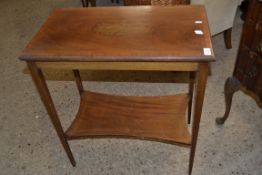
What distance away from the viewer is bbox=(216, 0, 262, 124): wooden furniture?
0.94 meters

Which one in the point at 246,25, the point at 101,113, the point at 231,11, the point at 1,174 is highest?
the point at 246,25

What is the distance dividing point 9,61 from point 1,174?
1.06 meters

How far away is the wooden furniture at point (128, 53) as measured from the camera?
801mm

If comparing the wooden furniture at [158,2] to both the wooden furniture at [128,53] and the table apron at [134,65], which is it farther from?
the table apron at [134,65]

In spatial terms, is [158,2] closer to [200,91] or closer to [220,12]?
[220,12]

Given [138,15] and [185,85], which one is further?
[185,85]

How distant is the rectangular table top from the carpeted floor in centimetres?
68

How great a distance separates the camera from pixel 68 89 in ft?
5.74

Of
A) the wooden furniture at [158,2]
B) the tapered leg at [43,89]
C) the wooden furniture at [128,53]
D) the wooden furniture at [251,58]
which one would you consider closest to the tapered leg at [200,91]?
the wooden furniture at [128,53]

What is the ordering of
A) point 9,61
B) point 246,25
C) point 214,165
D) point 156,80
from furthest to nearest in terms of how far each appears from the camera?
1. point 9,61
2. point 156,80
3. point 214,165
4. point 246,25

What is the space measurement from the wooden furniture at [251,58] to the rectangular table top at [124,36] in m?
0.19

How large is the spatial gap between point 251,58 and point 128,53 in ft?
1.81

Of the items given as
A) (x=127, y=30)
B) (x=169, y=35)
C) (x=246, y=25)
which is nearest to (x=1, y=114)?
(x=127, y=30)

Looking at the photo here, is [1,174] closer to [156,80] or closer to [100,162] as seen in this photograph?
[100,162]
